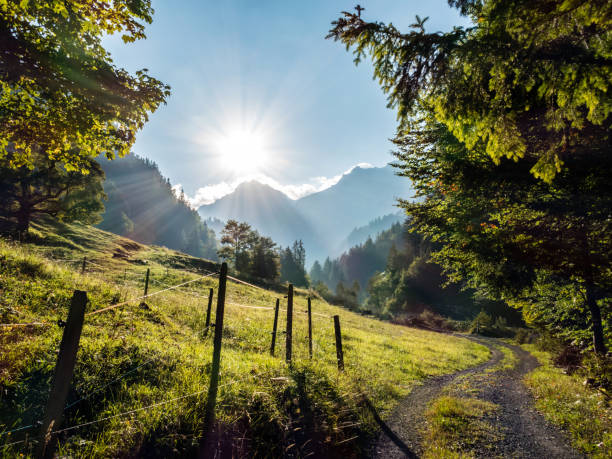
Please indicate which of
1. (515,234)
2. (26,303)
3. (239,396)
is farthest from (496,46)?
(26,303)

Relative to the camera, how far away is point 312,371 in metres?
6.82

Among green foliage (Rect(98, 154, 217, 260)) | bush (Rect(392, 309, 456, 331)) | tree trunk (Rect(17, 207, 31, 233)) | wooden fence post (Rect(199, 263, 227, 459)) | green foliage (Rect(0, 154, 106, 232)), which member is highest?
green foliage (Rect(98, 154, 217, 260))

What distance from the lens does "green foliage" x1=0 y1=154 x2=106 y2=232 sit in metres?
23.3

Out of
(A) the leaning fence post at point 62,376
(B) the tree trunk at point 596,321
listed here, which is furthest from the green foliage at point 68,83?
(B) the tree trunk at point 596,321

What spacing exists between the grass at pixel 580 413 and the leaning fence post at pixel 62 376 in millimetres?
8703

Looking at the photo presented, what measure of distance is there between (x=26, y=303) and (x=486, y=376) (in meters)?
16.9

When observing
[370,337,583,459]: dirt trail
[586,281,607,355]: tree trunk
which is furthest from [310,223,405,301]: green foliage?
[370,337,583,459]: dirt trail

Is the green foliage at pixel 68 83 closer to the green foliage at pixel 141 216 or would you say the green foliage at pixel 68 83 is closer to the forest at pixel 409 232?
the forest at pixel 409 232

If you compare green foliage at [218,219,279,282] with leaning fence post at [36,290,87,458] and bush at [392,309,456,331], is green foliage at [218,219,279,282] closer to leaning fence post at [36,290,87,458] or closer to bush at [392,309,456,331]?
bush at [392,309,456,331]

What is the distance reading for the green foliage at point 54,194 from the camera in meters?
23.3

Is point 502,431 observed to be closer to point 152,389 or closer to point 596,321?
point 596,321

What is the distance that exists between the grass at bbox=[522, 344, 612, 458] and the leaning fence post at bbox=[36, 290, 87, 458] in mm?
8703

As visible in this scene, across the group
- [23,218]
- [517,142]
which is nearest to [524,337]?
[517,142]

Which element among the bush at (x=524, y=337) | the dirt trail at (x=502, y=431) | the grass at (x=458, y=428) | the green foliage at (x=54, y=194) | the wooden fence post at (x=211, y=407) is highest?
the green foliage at (x=54, y=194)
